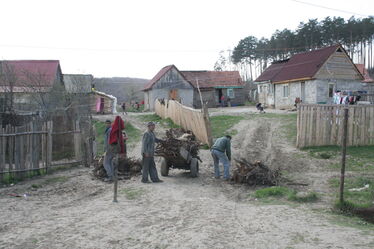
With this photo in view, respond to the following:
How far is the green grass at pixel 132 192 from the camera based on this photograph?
27.8 feet

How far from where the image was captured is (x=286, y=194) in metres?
8.44

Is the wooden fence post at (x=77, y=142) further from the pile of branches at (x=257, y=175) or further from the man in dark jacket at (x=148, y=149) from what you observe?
the pile of branches at (x=257, y=175)

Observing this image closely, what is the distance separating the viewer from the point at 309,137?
1410 cm

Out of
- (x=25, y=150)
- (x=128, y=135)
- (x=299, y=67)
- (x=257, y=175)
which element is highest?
Answer: (x=299, y=67)

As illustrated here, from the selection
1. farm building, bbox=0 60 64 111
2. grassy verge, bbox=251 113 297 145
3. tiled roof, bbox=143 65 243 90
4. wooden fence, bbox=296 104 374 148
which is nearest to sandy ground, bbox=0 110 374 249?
wooden fence, bbox=296 104 374 148

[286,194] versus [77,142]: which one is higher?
[77,142]

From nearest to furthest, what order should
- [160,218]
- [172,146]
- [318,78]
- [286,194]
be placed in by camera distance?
[160,218] < [286,194] < [172,146] < [318,78]

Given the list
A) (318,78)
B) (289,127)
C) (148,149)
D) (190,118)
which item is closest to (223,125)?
(190,118)

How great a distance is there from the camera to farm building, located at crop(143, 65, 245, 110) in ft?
126

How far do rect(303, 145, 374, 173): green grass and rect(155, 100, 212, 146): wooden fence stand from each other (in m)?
3.96

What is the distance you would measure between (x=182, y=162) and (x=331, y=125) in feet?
22.1

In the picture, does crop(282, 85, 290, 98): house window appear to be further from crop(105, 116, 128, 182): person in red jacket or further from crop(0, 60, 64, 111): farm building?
crop(105, 116, 128, 182): person in red jacket

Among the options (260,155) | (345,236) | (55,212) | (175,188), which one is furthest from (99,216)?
(260,155)

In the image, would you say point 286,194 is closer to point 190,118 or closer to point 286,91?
point 190,118
